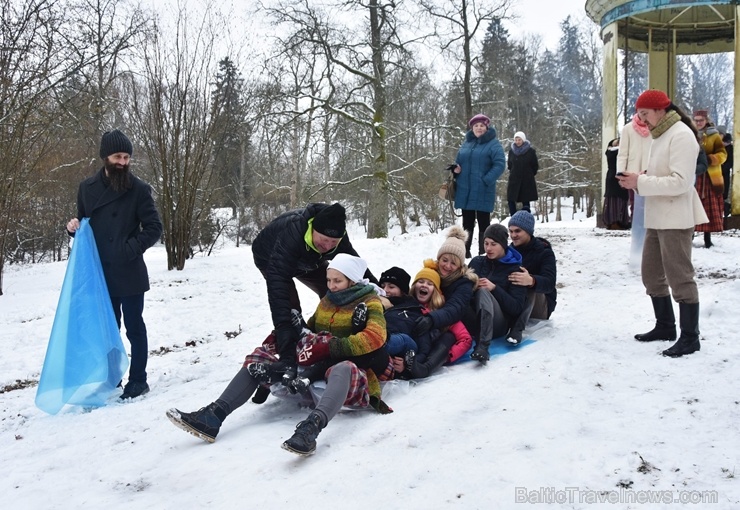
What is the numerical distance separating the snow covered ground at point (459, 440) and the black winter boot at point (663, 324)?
0.48 ft

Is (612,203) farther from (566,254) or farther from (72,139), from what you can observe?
(72,139)

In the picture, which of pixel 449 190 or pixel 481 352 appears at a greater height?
pixel 449 190

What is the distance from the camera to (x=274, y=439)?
10.0ft

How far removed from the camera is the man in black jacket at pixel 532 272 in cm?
462

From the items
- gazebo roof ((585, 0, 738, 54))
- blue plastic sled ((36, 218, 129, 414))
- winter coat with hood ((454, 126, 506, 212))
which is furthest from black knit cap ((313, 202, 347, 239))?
gazebo roof ((585, 0, 738, 54))

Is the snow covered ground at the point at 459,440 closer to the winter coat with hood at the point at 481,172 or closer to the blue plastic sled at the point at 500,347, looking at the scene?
the blue plastic sled at the point at 500,347

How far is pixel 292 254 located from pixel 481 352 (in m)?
1.50

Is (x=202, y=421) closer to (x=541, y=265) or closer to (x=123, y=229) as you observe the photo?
(x=123, y=229)

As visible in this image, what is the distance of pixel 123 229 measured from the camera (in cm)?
415

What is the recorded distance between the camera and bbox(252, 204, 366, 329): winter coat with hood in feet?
11.5

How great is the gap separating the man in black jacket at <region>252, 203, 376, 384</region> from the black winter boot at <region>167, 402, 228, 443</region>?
0.38 meters

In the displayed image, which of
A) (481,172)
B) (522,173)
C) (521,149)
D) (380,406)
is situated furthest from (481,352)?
(521,149)

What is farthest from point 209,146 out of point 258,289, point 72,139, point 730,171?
point 730,171

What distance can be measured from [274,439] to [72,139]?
16.9m
